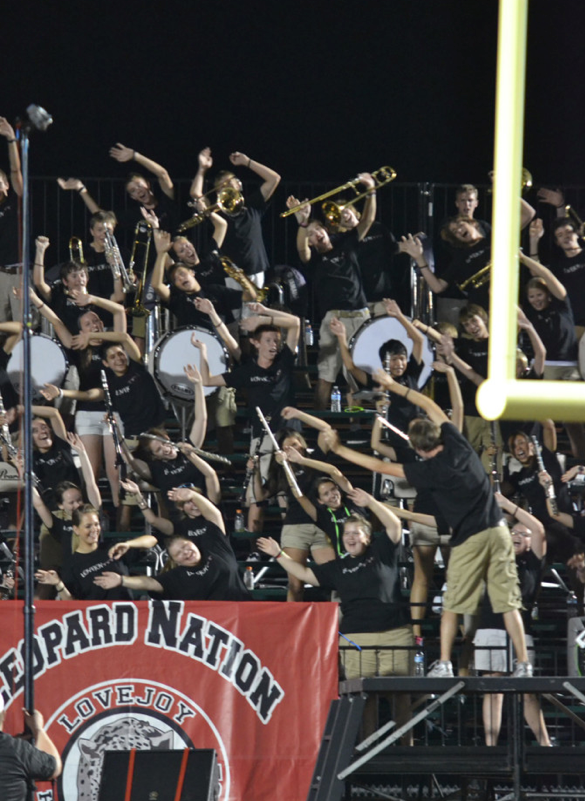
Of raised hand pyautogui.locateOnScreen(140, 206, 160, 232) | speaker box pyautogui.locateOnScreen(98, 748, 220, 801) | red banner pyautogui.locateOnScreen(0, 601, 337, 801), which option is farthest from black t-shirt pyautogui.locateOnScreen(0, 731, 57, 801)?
raised hand pyautogui.locateOnScreen(140, 206, 160, 232)

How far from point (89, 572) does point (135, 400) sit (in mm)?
2341

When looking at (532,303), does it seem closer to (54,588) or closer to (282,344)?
(282,344)

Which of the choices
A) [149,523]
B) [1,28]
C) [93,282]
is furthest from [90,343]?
[1,28]

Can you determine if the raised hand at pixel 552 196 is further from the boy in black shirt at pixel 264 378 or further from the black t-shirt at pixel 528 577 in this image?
the black t-shirt at pixel 528 577

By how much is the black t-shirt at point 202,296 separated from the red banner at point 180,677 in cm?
428

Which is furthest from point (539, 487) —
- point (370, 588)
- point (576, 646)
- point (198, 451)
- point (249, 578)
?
point (198, 451)

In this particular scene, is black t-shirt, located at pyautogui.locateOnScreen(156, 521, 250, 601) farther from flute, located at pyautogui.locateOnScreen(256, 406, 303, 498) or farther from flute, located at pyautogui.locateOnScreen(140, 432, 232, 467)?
flute, located at pyautogui.locateOnScreen(140, 432, 232, 467)

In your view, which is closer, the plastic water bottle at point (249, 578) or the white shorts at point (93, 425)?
the plastic water bottle at point (249, 578)

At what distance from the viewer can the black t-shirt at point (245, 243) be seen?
13.8 m

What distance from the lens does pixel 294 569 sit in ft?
34.4

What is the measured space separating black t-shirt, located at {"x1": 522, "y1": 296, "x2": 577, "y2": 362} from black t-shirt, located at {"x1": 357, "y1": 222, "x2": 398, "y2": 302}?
1.73 metres

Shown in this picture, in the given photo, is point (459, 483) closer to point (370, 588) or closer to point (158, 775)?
point (370, 588)

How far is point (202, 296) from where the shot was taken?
13.2m

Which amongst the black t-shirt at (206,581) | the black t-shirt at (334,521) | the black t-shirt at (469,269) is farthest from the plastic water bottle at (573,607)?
the black t-shirt at (469,269)
